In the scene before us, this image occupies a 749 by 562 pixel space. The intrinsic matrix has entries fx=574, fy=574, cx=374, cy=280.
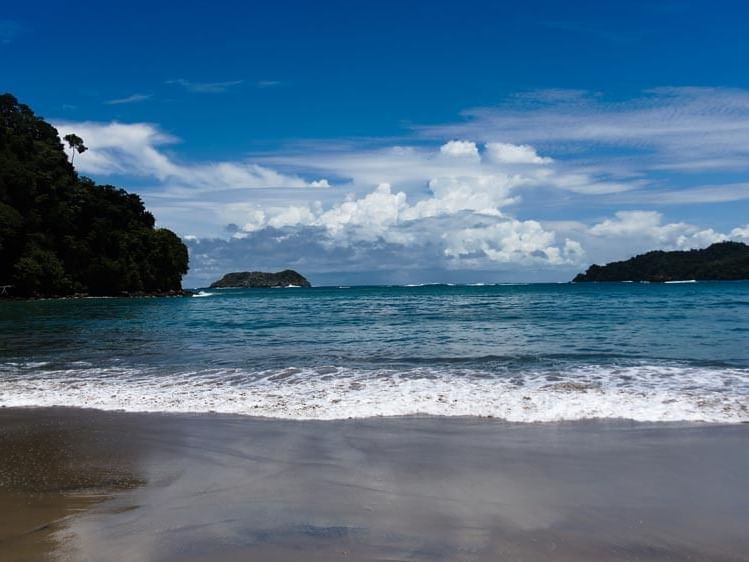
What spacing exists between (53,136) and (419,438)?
124 m

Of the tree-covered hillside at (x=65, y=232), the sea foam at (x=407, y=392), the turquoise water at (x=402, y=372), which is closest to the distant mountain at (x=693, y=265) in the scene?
the tree-covered hillside at (x=65, y=232)

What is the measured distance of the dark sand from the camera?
4.60 metres

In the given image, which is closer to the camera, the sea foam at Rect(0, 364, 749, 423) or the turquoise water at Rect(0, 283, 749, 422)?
the sea foam at Rect(0, 364, 749, 423)

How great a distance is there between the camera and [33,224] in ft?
277

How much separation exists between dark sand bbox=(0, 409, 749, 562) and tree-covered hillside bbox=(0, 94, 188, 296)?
82573 millimetres

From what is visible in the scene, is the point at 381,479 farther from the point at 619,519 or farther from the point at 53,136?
the point at 53,136

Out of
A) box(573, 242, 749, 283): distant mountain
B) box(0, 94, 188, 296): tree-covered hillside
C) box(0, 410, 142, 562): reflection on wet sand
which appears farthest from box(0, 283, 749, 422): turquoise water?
box(573, 242, 749, 283): distant mountain

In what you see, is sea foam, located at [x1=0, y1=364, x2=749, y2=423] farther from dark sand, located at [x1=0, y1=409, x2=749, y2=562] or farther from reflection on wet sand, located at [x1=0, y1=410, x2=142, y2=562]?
reflection on wet sand, located at [x1=0, y1=410, x2=142, y2=562]

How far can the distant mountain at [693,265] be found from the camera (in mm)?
153625

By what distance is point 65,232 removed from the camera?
89.9 metres

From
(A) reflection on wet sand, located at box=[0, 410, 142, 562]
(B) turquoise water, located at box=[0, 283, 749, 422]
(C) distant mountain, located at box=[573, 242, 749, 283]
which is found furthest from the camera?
(C) distant mountain, located at box=[573, 242, 749, 283]

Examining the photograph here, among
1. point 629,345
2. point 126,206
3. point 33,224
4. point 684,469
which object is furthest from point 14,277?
point 684,469

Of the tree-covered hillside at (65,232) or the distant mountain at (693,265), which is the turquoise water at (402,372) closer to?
the tree-covered hillside at (65,232)

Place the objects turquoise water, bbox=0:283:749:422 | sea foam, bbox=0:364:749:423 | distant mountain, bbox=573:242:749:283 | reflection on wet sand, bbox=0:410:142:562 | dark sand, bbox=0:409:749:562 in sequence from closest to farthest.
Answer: dark sand, bbox=0:409:749:562, reflection on wet sand, bbox=0:410:142:562, sea foam, bbox=0:364:749:423, turquoise water, bbox=0:283:749:422, distant mountain, bbox=573:242:749:283
